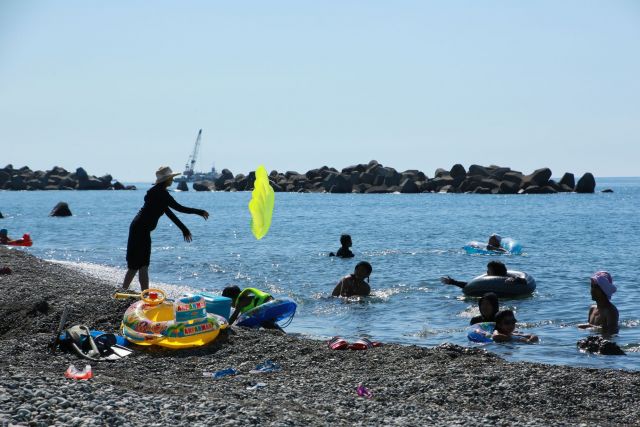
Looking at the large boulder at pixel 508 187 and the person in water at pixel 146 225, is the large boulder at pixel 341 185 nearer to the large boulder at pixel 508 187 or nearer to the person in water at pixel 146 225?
the large boulder at pixel 508 187

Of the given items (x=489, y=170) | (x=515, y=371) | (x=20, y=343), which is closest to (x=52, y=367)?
(x=20, y=343)

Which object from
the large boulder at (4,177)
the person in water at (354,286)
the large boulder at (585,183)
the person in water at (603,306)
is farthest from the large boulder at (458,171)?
the person in water at (603,306)

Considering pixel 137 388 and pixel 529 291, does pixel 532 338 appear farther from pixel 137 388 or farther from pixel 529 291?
pixel 137 388

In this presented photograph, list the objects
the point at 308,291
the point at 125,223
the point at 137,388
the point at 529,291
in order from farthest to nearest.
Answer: the point at 125,223, the point at 308,291, the point at 529,291, the point at 137,388

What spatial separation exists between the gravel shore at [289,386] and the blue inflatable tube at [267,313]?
69cm

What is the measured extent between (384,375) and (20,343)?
4.00 m

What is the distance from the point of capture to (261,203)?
1087 centimetres

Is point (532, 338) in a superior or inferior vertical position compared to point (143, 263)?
inferior

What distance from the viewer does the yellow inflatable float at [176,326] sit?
354 inches

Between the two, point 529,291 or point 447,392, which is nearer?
point 447,392

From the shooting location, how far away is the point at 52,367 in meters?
7.73

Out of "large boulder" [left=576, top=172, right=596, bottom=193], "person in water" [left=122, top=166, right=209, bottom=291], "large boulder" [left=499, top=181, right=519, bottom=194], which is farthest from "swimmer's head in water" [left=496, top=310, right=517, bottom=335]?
"large boulder" [left=576, top=172, right=596, bottom=193]

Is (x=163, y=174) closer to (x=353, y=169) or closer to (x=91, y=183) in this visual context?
(x=353, y=169)

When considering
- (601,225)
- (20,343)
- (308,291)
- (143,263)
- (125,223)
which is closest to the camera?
(20,343)
